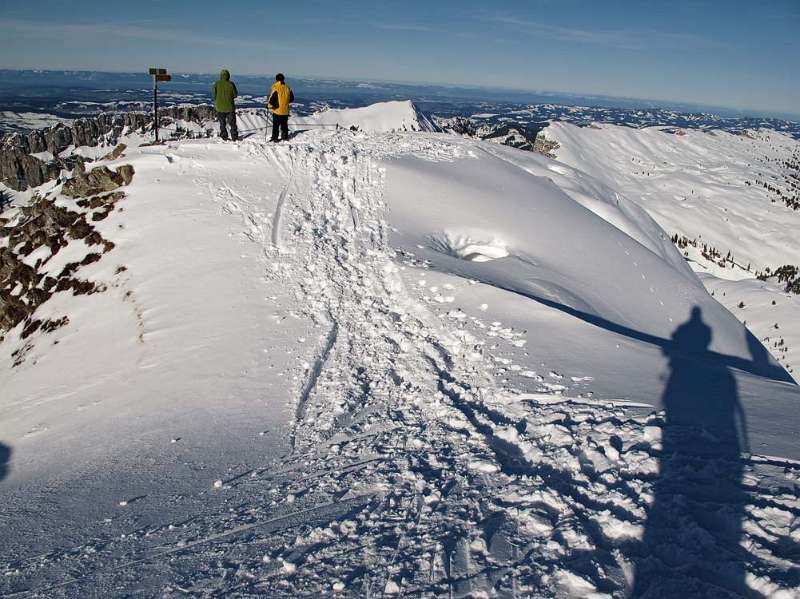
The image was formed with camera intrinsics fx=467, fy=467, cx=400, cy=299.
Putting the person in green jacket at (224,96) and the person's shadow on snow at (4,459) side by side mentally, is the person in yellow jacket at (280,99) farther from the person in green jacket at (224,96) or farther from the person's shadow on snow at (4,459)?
the person's shadow on snow at (4,459)

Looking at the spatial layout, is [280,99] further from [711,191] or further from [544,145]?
[711,191]

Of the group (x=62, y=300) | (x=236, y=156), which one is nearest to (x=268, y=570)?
(x=62, y=300)

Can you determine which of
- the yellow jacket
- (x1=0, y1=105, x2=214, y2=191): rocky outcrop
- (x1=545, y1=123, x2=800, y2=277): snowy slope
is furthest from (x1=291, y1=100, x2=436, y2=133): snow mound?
the yellow jacket

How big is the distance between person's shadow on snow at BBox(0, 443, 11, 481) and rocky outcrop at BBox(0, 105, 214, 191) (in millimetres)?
75939

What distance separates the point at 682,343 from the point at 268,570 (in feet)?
39.7

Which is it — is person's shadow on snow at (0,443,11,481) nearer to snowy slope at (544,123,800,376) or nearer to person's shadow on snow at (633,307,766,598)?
person's shadow on snow at (633,307,766,598)

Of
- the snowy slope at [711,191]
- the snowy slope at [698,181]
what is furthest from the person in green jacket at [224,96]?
the snowy slope at [698,181]

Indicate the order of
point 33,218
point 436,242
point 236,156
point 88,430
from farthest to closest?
point 236,156, point 33,218, point 436,242, point 88,430

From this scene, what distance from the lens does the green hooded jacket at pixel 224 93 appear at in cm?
1448

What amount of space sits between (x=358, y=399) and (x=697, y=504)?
3.65 m

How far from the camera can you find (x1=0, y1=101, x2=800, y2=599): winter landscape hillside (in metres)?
3.46

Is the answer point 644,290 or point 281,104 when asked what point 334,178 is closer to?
point 281,104

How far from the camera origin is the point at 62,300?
999 cm

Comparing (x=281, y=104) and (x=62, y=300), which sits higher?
(x=281, y=104)
